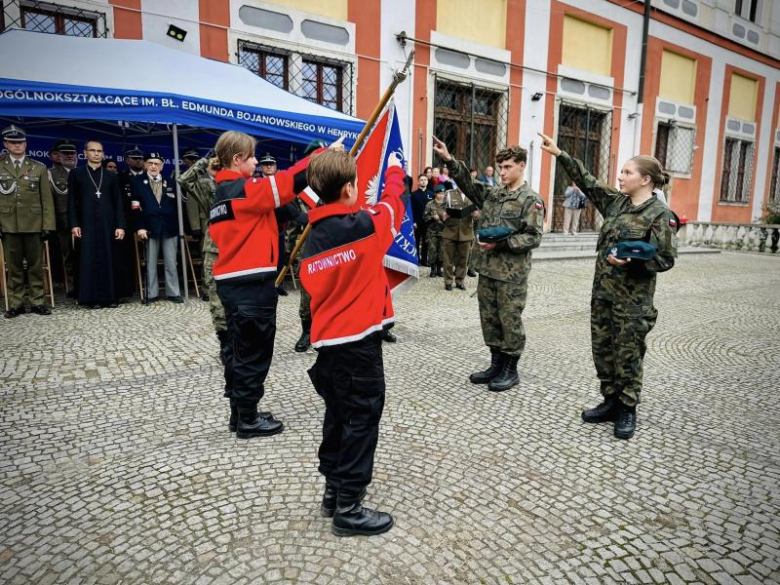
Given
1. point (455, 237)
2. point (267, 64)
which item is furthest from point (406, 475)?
point (267, 64)

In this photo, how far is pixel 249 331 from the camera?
331 centimetres

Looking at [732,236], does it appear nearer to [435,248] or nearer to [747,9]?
[747,9]

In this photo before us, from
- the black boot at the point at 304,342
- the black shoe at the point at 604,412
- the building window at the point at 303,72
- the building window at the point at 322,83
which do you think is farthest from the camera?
the building window at the point at 322,83

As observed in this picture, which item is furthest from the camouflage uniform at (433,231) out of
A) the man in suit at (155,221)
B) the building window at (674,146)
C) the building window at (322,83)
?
the building window at (674,146)

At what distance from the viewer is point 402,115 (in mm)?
13367

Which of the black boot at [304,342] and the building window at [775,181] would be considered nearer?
the black boot at [304,342]

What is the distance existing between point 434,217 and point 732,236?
15184 mm

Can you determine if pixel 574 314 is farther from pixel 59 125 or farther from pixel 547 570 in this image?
pixel 59 125

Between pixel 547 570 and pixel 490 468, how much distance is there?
85 centimetres

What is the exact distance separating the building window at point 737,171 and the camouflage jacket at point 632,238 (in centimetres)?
2304

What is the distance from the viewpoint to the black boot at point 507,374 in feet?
14.6

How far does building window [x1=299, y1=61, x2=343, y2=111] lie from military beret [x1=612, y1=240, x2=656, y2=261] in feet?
33.7

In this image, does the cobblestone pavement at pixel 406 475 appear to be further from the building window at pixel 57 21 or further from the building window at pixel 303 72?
the building window at pixel 303 72

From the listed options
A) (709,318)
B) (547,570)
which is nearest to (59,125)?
(547,570)
